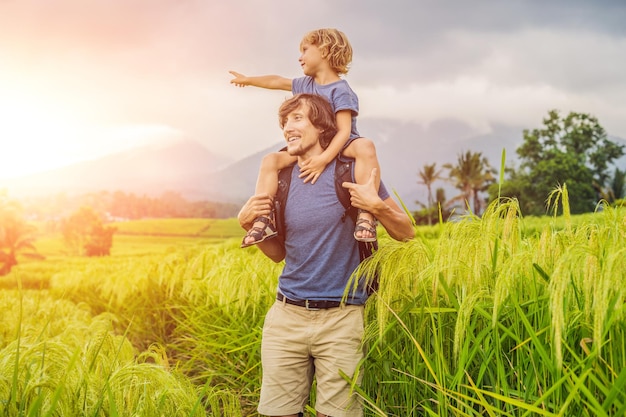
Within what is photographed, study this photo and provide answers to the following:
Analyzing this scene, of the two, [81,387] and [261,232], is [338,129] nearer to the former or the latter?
[261,232]

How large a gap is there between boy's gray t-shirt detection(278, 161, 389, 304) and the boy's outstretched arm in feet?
3.83

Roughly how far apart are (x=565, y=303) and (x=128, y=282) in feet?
16.7

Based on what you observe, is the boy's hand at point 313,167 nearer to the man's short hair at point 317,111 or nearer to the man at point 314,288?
the man at point 314,288

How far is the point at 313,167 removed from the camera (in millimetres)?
2539

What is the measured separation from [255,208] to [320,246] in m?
0.33

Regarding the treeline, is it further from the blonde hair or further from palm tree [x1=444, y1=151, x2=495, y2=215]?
the blonde hair

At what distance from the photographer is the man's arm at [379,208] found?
240cm

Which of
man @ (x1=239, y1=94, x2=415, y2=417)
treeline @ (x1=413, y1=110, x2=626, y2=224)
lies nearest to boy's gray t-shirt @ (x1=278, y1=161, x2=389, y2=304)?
man @ (x1=239, y1=94, x2=415, y2=417)

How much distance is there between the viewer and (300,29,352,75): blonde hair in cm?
292

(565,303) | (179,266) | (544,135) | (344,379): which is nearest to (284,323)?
(344,379)

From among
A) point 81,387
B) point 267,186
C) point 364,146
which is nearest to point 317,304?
point 267,186

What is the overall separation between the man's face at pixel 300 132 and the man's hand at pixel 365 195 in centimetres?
28

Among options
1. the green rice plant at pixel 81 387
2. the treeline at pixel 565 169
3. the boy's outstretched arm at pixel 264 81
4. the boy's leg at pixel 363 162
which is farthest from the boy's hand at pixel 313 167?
the treeline at pixel 565 169

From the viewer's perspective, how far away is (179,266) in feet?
19.7
